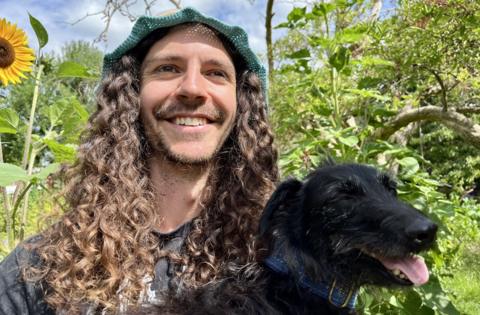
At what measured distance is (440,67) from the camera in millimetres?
4074

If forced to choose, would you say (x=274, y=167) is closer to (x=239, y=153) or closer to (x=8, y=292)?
(x=239, y=153)

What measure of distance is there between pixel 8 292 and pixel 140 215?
73 cm

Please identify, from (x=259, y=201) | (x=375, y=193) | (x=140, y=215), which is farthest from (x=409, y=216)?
(x=140, y=215)

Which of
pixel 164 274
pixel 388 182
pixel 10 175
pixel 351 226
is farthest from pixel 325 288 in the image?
pixel 10 175

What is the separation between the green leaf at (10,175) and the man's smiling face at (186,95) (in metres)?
0.70

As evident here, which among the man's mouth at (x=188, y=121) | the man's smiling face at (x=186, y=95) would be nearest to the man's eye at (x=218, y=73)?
the man's smiling face at (x=186, y=95)

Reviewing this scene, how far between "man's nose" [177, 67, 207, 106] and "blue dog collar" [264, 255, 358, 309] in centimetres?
93

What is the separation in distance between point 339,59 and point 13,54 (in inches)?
83.1

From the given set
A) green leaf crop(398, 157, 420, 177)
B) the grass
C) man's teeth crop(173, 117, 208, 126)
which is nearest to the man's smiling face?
man's teeth crop(173, 117, 208, 126)

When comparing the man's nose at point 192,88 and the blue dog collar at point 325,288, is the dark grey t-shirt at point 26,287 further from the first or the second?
the man's nose at point 192,88

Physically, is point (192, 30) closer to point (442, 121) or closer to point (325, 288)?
point (325, 288)

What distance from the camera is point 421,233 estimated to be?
224 cm

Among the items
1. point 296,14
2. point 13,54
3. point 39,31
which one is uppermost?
point 296,14

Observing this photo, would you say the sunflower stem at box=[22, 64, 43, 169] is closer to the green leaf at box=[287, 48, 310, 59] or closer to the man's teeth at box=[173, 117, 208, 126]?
the man's teeth at box=[173, 117, 208, 126]
